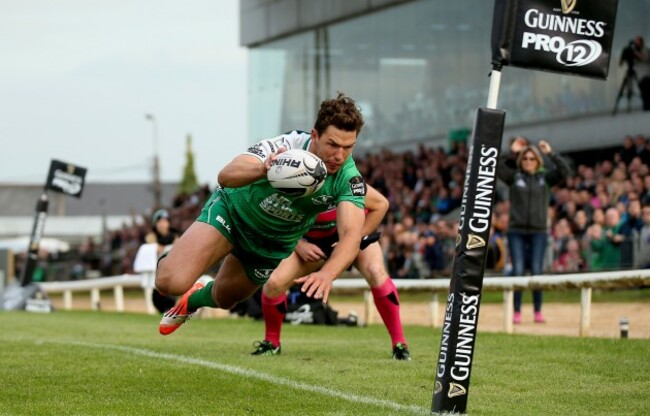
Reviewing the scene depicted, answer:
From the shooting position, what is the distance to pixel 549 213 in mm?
22438

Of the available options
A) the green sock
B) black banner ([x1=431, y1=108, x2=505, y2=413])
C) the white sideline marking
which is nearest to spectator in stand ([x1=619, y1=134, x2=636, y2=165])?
the white sideline marking

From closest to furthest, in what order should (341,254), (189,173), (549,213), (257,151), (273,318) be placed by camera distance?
(341,254), (257,151), (273,318), (549,213), (189,173)

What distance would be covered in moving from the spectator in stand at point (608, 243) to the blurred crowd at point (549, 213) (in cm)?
1

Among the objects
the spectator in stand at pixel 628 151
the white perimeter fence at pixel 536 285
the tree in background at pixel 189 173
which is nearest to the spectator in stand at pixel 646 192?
the spectator in stand at pixel 628 151

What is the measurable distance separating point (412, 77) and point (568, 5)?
2916 cm

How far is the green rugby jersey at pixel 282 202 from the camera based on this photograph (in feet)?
29.2

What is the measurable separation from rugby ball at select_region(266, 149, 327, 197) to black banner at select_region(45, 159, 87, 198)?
60.6ft

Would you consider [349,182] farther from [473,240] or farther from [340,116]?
[473,240]

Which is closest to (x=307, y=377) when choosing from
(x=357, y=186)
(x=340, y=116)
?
(x=357, y=186)

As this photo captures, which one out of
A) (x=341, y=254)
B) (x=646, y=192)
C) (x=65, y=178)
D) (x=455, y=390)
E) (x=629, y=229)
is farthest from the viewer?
(x=65, y=178)

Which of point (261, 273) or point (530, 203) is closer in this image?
point (261, 273)

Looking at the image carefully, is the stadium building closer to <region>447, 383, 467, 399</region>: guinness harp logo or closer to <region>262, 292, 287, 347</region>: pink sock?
<region>262, 292, 287, 347</region>: pink sock

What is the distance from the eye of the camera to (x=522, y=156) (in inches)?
668

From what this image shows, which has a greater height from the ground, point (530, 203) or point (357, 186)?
point (357, 186)
